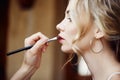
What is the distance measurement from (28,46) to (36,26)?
195 cm

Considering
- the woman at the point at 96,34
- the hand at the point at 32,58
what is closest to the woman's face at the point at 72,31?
the woman at the point at 96,34

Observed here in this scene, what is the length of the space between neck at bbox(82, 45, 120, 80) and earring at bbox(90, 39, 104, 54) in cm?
1

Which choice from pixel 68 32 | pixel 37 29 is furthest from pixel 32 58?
pixel 37 29

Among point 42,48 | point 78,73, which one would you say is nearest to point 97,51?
point 42,48

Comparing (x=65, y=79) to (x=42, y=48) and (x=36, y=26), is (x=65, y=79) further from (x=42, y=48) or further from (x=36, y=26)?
(x=42, y=48)

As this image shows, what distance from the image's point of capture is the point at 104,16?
5.05 ft

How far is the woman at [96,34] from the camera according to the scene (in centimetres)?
155

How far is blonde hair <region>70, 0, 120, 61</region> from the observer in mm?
1540

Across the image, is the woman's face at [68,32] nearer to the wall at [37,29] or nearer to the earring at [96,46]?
the earring at [96,46]

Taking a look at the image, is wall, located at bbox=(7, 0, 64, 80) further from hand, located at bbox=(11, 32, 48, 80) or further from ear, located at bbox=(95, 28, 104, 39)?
ear, located at bbox=(95, 28, 104, 39)

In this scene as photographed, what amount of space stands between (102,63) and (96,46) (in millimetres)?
60

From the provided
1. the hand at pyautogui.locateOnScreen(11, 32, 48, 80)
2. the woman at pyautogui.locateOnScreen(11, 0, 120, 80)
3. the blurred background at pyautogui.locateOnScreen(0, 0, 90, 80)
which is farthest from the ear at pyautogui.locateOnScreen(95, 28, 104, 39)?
the blurred background at pyautogui.locateOnScreen(0, 0, 90, 80)

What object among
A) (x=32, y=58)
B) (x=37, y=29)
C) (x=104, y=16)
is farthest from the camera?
(x=37, y=29)

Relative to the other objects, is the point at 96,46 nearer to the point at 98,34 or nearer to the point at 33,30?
the point at 98,34
